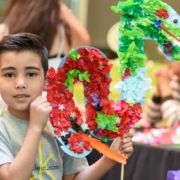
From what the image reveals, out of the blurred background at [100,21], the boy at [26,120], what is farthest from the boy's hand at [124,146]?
the blurred background at [100,21]

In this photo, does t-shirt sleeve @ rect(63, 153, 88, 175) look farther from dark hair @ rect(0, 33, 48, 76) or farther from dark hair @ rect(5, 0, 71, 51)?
dark hair @ rect(5, 0, 71, 51)

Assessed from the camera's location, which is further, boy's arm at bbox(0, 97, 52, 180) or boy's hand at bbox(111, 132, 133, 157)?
boy's hand at bbox(111, 132, 133, 157)

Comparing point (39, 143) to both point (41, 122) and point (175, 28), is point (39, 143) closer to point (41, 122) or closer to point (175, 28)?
Result: point (41, 122)

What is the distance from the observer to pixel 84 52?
1010 millimetres

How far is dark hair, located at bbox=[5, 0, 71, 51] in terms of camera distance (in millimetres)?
1562

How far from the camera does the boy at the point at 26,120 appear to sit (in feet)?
3.05

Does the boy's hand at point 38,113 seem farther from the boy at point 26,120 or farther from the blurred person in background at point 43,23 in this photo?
the blurred person in background at point 43,23

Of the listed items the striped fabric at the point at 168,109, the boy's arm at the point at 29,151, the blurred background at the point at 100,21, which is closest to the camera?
the boy's arm at the point at 29,151

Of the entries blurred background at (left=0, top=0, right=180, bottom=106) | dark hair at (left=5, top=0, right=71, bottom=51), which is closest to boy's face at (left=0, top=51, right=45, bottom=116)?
dark hair at (left=5, top=0, right=71, bottom=51)

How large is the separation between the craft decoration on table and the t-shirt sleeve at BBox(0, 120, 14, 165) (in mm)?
121

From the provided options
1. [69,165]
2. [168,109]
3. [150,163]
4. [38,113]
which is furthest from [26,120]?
[168,109]

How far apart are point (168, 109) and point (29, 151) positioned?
48.0 inches

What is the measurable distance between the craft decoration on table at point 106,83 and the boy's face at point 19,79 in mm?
42

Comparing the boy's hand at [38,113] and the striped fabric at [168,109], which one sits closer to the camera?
the boy's hand at [38,113]
